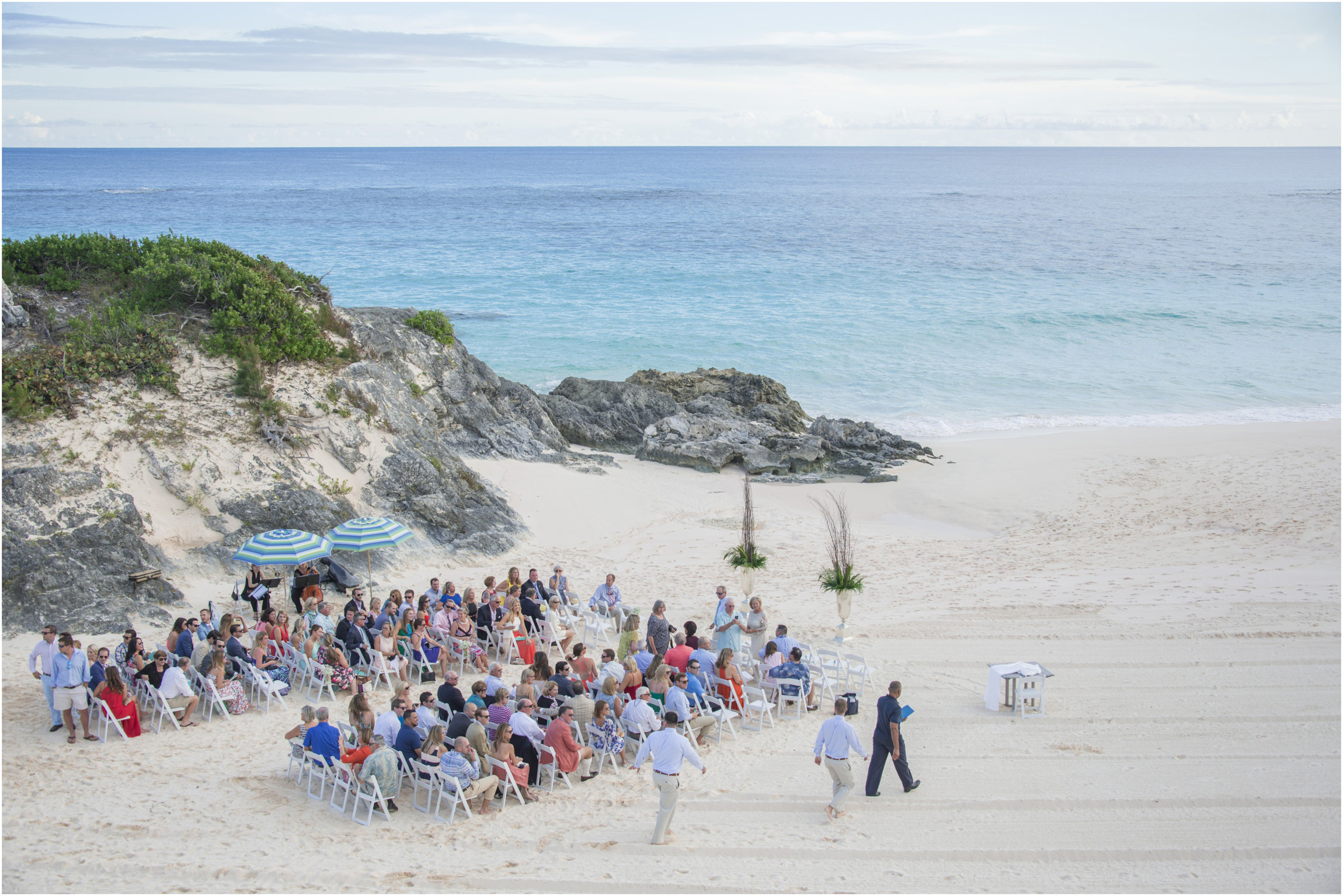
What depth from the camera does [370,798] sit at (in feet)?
25.3

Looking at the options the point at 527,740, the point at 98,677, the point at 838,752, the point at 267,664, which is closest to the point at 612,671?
the point at 527,740

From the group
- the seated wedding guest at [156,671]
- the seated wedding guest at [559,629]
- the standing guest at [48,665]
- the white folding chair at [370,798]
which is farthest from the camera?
the seated wedding guest at [559,629]

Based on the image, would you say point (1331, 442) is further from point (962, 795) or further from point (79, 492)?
point (79, 492)

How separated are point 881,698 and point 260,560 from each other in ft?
25.8

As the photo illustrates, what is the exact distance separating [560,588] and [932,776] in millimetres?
6212

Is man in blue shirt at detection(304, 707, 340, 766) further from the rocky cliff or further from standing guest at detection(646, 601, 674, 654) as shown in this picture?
the rocky cliff

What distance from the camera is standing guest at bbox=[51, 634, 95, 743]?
29.8 ft

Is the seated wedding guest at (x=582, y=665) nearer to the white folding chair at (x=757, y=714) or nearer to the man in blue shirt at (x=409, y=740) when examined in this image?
the white folding chair at (x=757, y=714)

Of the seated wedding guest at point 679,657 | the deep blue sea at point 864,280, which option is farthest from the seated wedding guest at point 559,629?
the deep blue sea at point 864,280

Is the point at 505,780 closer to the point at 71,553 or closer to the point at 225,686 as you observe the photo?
the point at 225,686

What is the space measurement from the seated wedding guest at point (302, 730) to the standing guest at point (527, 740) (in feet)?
5.34

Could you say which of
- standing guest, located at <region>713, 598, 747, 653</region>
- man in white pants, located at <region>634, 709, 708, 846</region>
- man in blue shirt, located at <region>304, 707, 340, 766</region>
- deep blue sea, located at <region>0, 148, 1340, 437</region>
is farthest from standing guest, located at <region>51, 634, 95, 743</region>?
deep blue sea, located at <region>0, 148, 1340, 437</region>

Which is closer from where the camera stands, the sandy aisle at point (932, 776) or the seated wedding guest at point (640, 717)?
the sandy aisle at point (932, 776)

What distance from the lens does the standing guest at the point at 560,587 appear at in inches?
519
